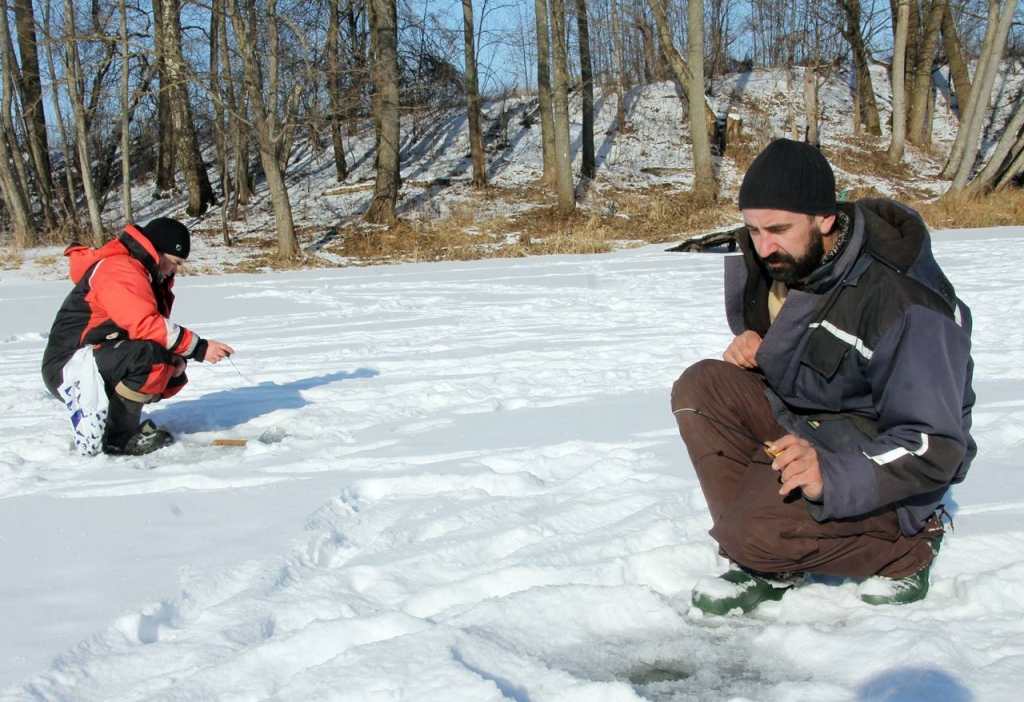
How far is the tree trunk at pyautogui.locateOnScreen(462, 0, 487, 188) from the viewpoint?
22125 mm

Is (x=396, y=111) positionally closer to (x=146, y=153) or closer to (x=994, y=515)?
(x=146, y=153)

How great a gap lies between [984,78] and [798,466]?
63.6 ft

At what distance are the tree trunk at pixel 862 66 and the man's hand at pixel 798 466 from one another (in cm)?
2599

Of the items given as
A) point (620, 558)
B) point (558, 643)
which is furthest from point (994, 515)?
point (558, 643)

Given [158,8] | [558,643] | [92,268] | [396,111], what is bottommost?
[558,643]

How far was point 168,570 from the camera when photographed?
2734 millimetres

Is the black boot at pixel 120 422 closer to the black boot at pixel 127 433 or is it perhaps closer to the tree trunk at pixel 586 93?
the black boot at pixel 127 433

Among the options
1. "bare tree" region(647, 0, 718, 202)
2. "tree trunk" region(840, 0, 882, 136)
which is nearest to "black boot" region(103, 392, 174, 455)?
"bare tree" region(647, 0, 718, 202)

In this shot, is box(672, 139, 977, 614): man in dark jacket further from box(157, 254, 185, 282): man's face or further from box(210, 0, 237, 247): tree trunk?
box(210, 0, 237, 247): tree trunk

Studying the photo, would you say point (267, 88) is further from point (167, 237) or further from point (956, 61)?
point (956, 61)

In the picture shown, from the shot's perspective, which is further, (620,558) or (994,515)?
(994,515)

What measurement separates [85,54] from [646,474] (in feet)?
72.5

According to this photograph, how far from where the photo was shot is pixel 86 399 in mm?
3947

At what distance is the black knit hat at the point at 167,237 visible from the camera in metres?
4.07
